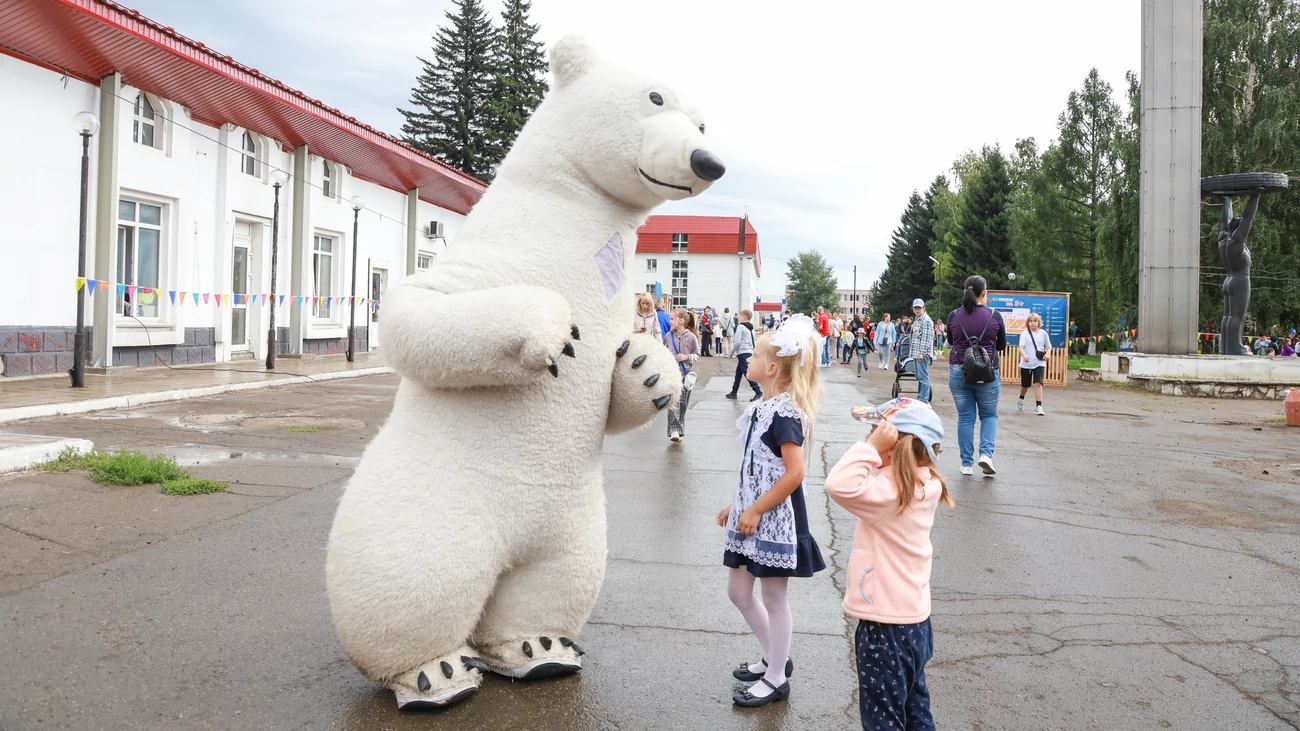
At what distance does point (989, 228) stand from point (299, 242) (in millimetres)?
38261

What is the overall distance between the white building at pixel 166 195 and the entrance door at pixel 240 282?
43 millimetres

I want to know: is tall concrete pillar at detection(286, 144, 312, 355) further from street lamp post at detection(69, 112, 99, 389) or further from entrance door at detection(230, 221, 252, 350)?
street lamp post at detection(69, 112, 99, 389)

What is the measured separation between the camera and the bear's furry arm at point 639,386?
331 cm

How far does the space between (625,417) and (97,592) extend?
2810 millimetres

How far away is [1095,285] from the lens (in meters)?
40.9

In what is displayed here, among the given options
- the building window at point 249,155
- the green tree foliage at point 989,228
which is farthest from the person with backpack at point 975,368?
the green tree foliage at point 989,228

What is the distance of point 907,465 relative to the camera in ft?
9.00

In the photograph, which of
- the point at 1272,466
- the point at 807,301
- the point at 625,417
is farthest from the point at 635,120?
the point at 807,301

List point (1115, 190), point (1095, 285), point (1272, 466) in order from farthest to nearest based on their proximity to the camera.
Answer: point (1095, 285) < point (1115, 190) < point (1272, 466)

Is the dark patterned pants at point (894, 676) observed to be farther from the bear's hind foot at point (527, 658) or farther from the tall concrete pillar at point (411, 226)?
the tall concrete pillar at point (411, 226)

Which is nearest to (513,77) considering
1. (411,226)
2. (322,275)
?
(411,226)

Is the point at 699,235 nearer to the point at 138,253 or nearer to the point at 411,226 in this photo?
the point at 411,226

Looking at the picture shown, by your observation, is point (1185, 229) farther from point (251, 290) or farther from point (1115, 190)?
point (251, 290)

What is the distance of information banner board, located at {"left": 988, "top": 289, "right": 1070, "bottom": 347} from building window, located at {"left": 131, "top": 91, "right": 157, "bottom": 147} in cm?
1889
